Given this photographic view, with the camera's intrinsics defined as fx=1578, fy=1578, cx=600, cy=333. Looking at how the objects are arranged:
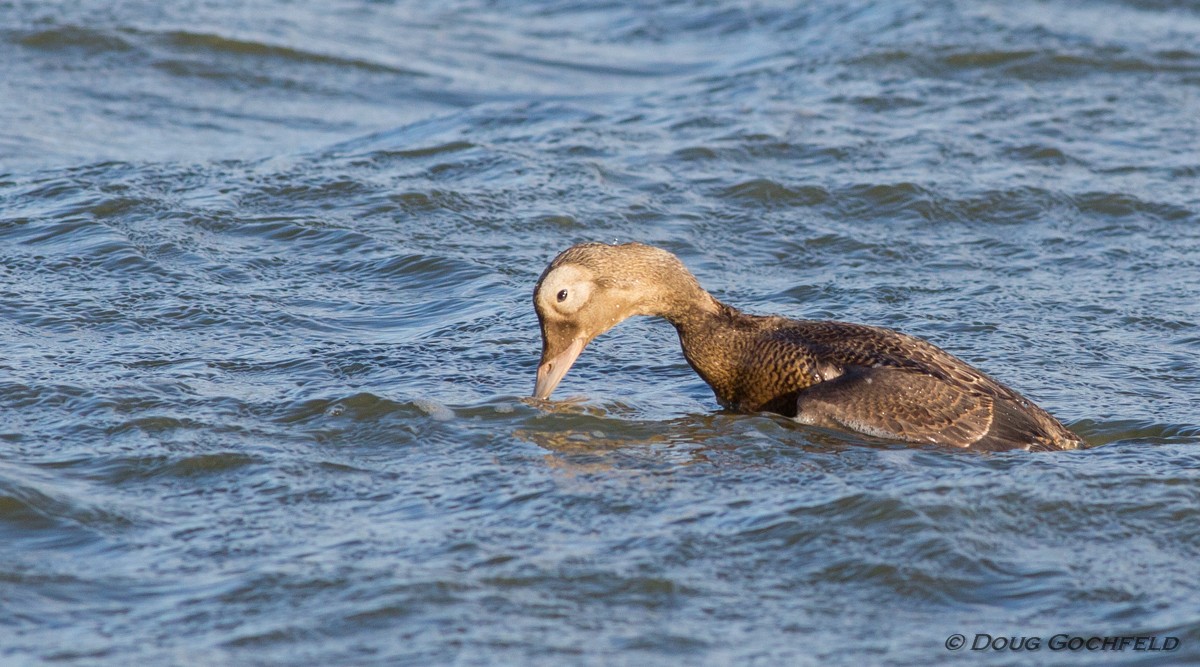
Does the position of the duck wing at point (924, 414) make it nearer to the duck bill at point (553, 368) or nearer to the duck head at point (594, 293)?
the duck head at point (594, 293)

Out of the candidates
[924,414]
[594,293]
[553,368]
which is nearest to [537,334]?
[553,368]

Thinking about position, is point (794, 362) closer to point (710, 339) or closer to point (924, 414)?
point (710, 339)

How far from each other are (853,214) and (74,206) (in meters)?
4.63

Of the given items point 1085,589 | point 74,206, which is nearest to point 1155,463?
point 1085,589

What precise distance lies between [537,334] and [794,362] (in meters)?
1.68

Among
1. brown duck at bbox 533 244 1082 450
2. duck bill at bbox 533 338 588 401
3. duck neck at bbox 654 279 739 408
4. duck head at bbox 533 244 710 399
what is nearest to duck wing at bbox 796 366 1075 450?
brown duck at bbox 533 244 1082 450

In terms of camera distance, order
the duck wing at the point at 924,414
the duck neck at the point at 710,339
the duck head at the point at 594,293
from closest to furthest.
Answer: the duck wing at the point at 924,414
the duck head at the point at 594,293
the duck neck at the point at 710,339

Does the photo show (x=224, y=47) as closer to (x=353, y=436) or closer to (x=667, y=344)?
(x=667, y=344)

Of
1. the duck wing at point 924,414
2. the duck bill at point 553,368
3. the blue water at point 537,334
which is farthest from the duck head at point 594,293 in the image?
the duck wing at point 924,414

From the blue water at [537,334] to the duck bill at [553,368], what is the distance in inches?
8.3

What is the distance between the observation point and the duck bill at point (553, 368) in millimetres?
6512

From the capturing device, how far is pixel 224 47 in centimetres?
1338

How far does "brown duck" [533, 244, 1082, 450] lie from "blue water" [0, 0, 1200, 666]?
0.13 m

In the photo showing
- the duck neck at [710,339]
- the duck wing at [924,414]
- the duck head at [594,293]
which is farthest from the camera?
the duck neck at [710,339]
